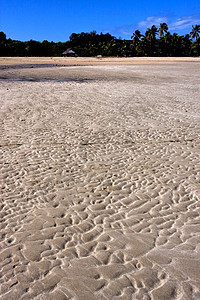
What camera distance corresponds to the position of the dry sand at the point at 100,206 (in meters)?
2.78

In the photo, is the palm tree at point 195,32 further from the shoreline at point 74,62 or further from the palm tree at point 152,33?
the shoreline at point 74,62

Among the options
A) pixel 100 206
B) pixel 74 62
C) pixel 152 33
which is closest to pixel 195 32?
pixel 152 33

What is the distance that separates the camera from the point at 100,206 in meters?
3.99

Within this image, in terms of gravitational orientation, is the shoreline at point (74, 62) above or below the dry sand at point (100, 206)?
above

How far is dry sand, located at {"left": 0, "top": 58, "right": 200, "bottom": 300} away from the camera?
2.78 metres

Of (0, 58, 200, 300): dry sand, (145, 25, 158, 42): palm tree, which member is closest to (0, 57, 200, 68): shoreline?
(0, 58, 200, 300): dry sand

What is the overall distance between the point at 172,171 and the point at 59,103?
5572 mm

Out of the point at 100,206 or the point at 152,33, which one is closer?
the point at 100,206

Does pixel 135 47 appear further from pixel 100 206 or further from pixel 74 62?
pixel 100 206

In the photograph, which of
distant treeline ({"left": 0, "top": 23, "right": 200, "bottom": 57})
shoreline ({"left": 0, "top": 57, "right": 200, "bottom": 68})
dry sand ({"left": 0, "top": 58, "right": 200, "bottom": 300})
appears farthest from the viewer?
distant treeline ({"left": 0, "top": 23, "right": 200, "bottom": 57})

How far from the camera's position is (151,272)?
2881 mm

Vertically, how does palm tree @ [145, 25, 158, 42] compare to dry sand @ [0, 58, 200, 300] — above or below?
above

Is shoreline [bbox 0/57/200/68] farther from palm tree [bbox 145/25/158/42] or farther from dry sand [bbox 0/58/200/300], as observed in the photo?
palm tree [bbox 145/25/158/42]

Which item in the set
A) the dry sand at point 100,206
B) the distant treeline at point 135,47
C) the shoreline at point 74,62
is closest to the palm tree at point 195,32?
the distant treeline at point 135,47
